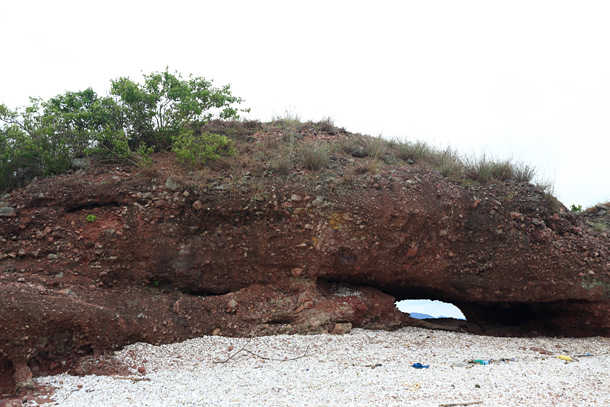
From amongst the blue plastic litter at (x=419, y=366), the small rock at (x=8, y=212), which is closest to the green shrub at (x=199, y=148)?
the small rock at (x=8, y=212)

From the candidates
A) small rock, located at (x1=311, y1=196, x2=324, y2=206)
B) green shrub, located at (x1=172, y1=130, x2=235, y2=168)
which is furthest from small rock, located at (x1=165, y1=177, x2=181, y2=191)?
small rock, located at (x1=311, y1=196, x2=324, y2=206)

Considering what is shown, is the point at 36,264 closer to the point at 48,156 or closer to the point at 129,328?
the point at 129,328

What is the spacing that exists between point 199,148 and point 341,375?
522 centimetres

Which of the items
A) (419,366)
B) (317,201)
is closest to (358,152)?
(317,201)

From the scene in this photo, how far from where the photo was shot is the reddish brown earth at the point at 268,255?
22.8 ft

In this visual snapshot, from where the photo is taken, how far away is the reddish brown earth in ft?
22.8

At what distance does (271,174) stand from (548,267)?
583 centimetres

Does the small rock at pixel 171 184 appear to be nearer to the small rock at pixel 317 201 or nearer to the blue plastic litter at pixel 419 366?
the small rock at pixel 317 201

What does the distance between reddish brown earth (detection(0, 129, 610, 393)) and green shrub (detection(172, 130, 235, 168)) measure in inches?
12.0

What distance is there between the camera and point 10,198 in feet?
25.3

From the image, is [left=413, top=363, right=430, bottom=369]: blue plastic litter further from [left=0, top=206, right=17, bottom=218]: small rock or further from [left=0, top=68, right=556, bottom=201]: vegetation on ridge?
[left=0, top=206, right=17, bottom=218]: small rock

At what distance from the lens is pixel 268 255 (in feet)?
25.7

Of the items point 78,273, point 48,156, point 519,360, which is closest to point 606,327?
point 519,360

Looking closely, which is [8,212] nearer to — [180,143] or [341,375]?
[180,143]
